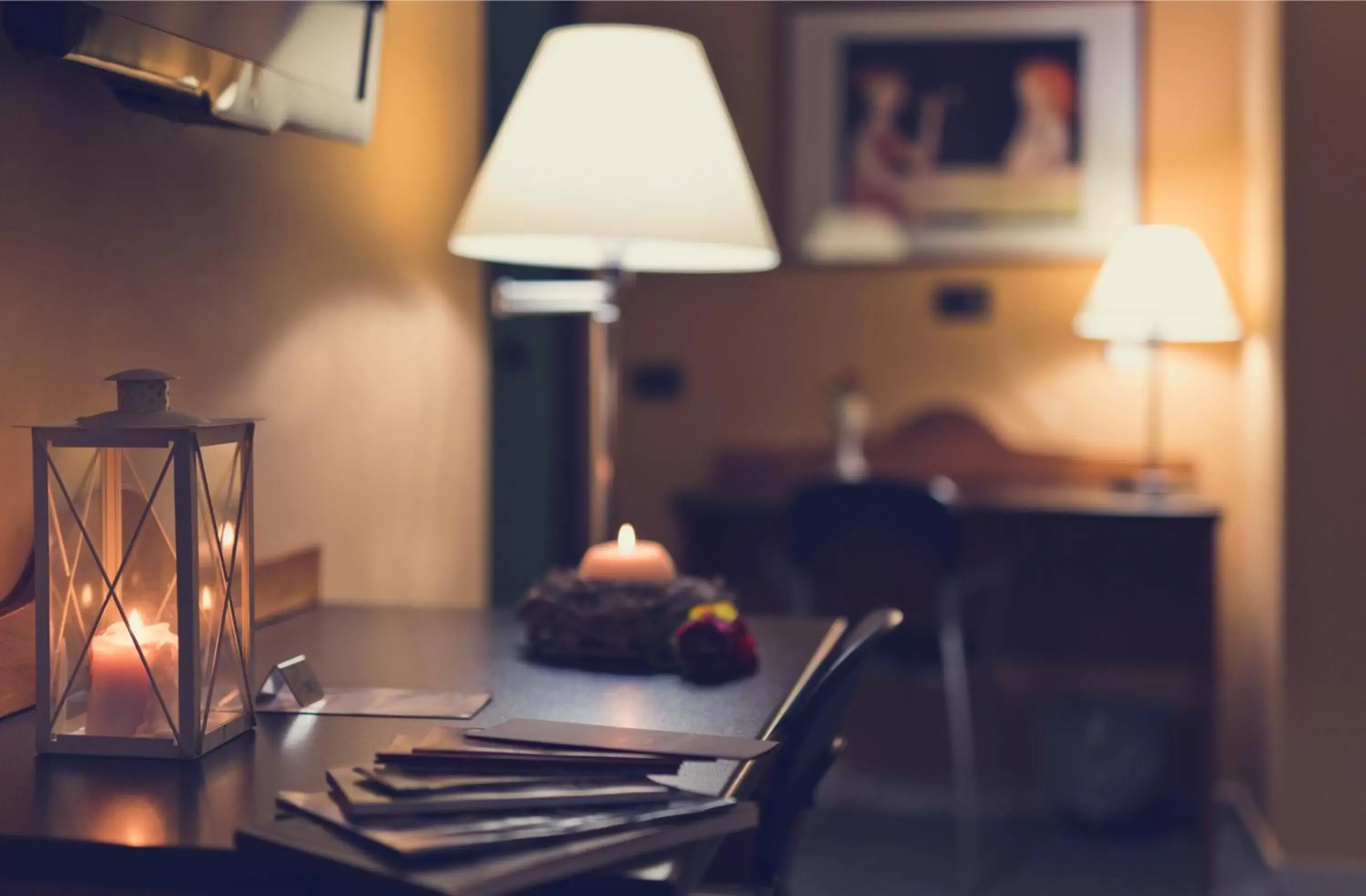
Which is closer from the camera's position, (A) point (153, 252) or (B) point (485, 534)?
(A) point (153, 252)

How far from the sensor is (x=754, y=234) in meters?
1.62

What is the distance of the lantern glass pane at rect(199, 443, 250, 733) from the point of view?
101 cm

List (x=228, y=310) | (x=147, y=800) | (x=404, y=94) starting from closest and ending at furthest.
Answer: (x=147, y=800)
(x=228, y=310)
(x=404, y=94)

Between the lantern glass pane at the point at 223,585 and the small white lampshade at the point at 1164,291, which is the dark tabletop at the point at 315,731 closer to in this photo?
the lantern glass pane at the point at 223,585

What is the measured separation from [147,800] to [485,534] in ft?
5.67

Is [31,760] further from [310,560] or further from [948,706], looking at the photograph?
[948,706]

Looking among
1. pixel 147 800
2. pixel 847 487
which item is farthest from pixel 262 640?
pixel 847 487

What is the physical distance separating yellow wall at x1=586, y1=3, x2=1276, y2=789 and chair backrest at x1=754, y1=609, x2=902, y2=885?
221 centimetres

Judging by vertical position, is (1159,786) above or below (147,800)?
below

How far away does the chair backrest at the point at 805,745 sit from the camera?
3.74ft

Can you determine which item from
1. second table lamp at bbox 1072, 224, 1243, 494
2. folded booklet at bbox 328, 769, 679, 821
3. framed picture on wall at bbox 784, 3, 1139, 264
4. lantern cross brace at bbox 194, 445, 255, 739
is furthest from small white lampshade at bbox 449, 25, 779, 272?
framed picture on wall at bbox 784, 3, 1139, 264

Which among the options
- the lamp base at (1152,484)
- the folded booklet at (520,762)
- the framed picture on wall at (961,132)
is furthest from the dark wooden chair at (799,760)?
the framed picture on wall at (961,132)

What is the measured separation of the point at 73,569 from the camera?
3.32ft

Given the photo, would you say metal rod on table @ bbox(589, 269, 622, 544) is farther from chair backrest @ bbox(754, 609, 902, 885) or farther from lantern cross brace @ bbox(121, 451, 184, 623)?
lantern cross brace @ bbox(121, 451, 184, 623)
